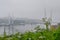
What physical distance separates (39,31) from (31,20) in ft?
2.74

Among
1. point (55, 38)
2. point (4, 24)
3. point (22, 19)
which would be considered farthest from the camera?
point (22, 19)

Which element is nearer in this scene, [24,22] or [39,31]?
[39,31]

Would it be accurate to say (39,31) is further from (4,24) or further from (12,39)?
(4,24)

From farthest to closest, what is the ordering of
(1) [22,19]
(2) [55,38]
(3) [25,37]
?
(1) [22,19] < (3) [25,37] < (2) [55,38]

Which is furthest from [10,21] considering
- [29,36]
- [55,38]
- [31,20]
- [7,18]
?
[55,38]

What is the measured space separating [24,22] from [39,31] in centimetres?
82

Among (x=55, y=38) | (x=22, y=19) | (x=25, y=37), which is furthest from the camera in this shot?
(x=22, y=19)

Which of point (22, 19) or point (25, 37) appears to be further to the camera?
point (22, 19)

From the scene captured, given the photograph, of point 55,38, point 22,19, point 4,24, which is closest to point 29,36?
point 55,38

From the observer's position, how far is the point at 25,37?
1197 millimetres

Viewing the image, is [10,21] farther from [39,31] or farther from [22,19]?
[39,31]

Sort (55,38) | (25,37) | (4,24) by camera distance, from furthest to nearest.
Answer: (4,24), (25,37), (55,38)

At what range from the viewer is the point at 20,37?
1.16 m

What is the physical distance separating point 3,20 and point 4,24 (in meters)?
0.07
